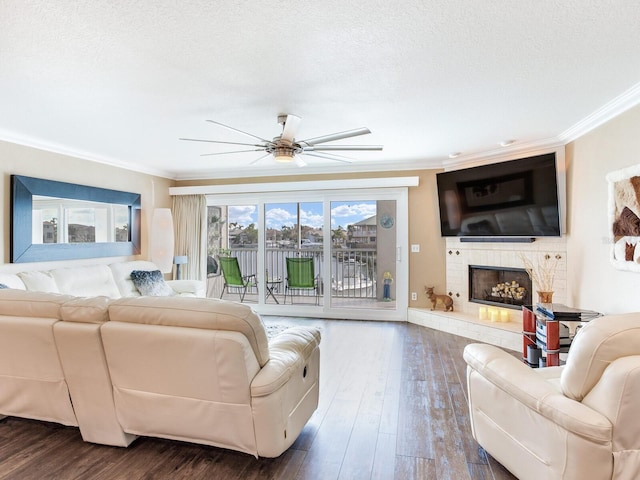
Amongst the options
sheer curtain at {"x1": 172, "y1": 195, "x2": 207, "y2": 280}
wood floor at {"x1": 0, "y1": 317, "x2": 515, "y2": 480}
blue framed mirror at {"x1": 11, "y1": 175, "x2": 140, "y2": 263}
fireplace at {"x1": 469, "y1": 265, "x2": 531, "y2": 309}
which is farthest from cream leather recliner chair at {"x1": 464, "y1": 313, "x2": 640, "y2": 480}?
sheer curtain at {"x1": 172, "y1": 195, "x2": 207, "y2": 280}

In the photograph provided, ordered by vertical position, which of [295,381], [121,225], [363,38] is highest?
[363,38]

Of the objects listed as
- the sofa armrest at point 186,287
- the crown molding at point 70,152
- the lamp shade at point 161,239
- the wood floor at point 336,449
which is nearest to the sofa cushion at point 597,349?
the wood floor at point 336,449

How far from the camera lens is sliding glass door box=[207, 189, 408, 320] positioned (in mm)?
5496

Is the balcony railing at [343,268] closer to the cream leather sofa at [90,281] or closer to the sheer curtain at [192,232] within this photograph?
the sheer curtain at [192,232]

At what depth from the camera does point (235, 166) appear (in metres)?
5.54

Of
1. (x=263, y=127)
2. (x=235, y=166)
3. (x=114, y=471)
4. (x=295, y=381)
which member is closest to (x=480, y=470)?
(x=295, y=381)

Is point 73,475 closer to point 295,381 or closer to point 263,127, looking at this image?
point 295,381

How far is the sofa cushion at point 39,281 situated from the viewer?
144 inches

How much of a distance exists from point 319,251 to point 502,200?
2714 millimetres

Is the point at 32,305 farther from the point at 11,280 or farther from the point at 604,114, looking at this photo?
the point at 604,114

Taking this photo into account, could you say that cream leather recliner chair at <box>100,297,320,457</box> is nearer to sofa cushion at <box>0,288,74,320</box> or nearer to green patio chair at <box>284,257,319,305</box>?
sofa cushion at <box>0,288,74,320</box>

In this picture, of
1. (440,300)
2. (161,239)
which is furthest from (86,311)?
(440,300)

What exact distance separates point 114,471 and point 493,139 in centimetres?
433

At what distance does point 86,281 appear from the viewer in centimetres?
422
